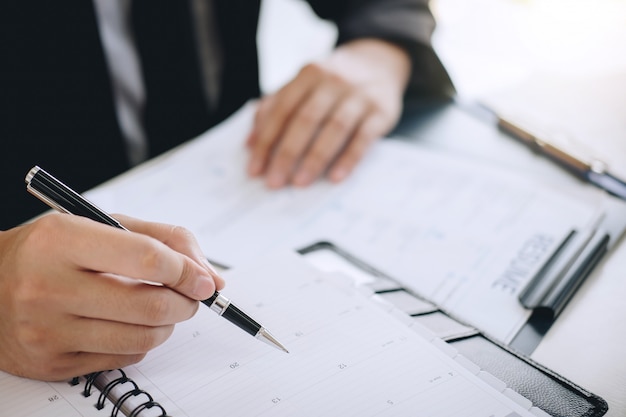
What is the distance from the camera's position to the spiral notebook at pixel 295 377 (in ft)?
1.28

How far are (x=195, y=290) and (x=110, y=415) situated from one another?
96 mm

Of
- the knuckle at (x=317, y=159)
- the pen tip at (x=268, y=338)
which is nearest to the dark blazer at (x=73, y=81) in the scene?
the knuckle at (x=317, y=159)

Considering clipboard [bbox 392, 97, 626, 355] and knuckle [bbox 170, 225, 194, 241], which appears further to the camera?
clipboard [bbox 392, 97, 626, 355]

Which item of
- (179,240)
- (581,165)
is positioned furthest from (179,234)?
(581,165)

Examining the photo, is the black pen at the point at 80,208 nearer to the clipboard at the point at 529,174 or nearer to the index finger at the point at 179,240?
the index finger at the point at 179,240

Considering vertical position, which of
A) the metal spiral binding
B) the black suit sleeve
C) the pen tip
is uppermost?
the black suit sleeve

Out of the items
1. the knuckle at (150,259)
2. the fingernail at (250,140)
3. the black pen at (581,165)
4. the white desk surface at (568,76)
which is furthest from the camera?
the fingernail at (250,140)

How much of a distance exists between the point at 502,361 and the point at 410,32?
0.54m

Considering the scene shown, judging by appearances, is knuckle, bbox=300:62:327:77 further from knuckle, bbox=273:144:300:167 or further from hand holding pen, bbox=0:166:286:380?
hand holding pen, bbox=0:166:286:380

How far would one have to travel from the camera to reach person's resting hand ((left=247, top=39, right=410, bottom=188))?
0.71 metres

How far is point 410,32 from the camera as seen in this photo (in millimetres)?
838

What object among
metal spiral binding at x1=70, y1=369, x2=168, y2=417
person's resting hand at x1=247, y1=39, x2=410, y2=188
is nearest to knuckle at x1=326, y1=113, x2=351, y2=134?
person's resting hand at x1=247, y1=39, x2=410, y2=188

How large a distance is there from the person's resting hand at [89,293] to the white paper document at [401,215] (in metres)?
0.18

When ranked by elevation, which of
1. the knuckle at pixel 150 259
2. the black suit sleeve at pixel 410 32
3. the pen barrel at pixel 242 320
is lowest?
the pen barrel at pixel 242 320
